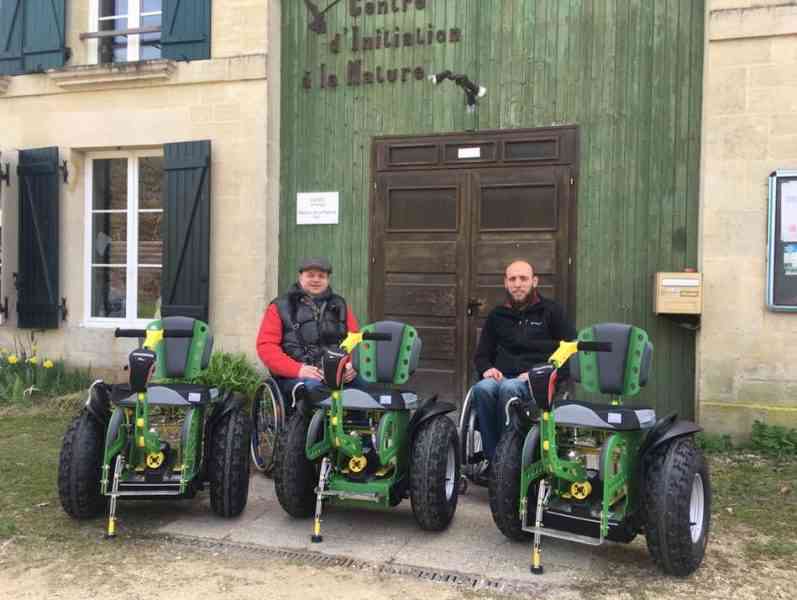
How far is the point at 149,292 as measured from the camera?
7.67 m

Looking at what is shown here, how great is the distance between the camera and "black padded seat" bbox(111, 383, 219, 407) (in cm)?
385

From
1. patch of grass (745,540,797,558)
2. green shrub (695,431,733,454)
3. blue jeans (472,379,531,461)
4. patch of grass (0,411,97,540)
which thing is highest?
blue jeans (472,379,531,461)

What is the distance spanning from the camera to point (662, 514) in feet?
10.4

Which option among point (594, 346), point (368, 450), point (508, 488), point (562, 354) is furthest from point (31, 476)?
point (594, 346)

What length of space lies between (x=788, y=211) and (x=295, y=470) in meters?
3.98

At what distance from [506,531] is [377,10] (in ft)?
16.2

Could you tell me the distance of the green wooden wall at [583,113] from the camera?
6062mm

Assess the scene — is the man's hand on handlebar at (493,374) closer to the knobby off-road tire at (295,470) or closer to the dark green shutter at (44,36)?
the knobby off-road tire at (295,470)

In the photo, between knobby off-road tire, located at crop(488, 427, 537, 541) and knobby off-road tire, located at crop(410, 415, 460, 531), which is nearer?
knobby off-road tire, located at crop(488, 427, 537, 541)

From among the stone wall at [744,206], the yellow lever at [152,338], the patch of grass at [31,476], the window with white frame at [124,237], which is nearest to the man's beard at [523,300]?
the stone wall at [744,206]

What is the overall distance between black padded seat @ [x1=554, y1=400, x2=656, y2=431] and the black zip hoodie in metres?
1.15

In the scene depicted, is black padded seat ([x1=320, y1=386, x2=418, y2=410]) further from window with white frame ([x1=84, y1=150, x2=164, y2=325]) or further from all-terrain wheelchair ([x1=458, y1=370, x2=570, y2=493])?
window with white frame ([x1=84, y1=150, x2=164, y2=325])

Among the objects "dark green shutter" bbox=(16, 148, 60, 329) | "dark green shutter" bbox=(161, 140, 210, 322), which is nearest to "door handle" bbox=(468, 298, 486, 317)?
"dark green shutter" bbox=(161, 140, 210, 322)

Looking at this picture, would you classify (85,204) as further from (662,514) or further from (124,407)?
(662,514)
